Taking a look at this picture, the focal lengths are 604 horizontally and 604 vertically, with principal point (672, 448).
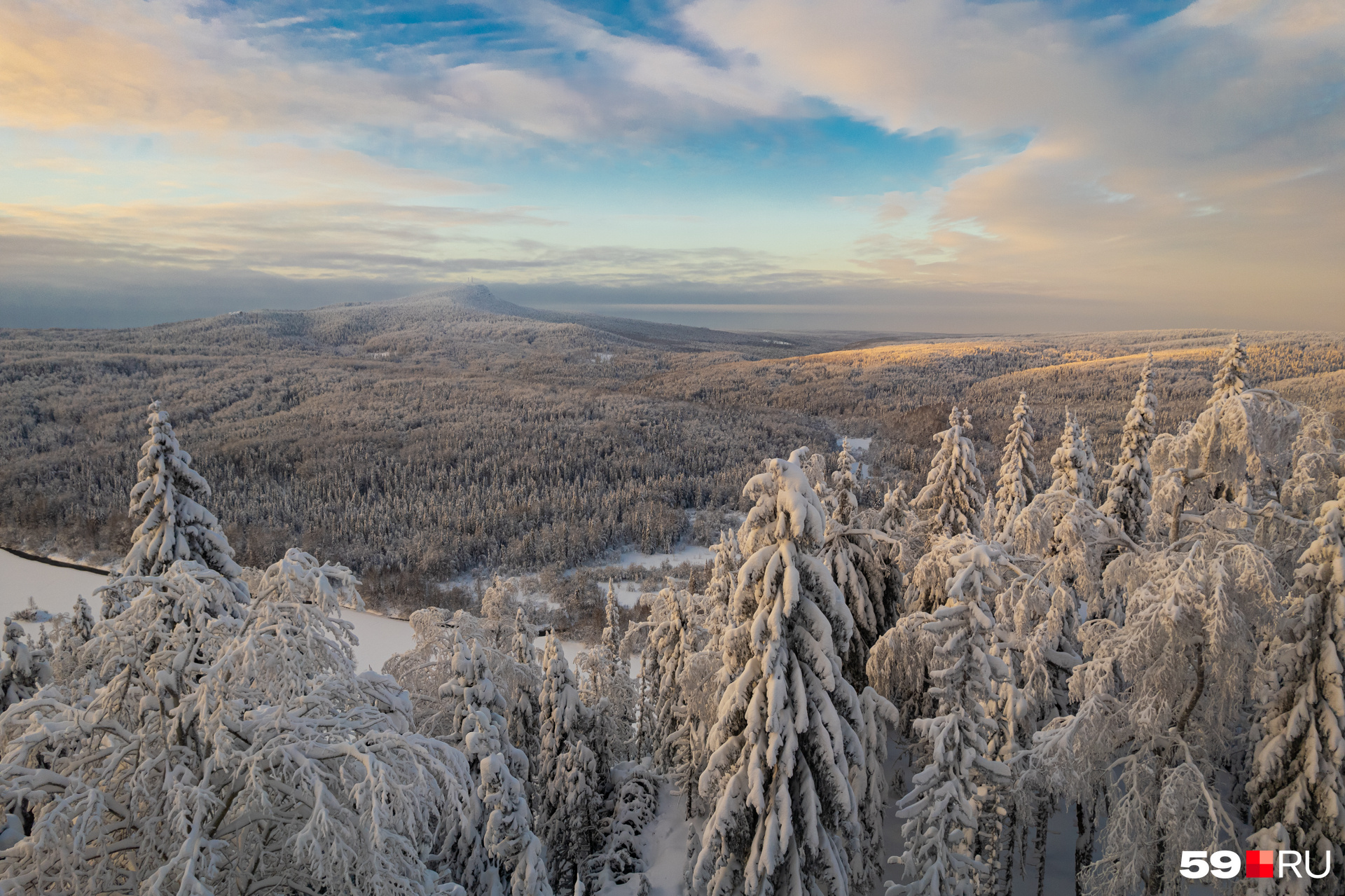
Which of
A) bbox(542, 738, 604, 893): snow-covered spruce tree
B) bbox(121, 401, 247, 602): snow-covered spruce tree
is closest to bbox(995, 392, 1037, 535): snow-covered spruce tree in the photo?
bbox(542, 738, 604, 893): snow-covered spruce tree

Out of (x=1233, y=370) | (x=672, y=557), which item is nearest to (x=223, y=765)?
(x=1233, y=370)

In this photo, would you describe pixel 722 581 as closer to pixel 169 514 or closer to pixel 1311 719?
pixel 1311 719

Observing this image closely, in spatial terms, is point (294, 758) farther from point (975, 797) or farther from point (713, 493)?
point (713, 493)

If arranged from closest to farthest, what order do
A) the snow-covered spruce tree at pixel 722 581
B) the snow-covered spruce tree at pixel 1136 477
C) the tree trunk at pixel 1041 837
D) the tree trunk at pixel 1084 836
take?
the tree trunk at pixel 1084 836 < the tree trunk at pixel 1041 837 < the snow-covered spruce tree at pixel 1136 477 < the snow-covered spruce tree at pixel 722 581

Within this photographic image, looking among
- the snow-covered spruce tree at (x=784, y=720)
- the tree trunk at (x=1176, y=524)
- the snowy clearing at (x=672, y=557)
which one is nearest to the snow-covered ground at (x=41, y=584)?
the snowy clearing at (x=672, y=557)

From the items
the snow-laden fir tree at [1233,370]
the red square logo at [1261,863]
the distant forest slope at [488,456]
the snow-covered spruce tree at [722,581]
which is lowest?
the distant forest slope at [488,456]

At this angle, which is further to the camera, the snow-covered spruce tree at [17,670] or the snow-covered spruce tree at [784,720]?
the snow-covered spruce tree at [17,670]

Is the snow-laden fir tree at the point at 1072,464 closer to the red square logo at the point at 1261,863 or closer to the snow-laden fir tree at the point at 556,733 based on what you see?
the red square logo at the point at 1261,863
